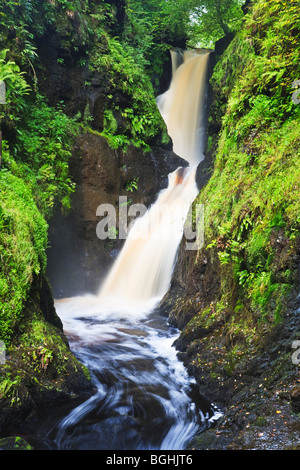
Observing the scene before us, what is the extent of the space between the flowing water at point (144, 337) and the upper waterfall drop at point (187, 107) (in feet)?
0.13

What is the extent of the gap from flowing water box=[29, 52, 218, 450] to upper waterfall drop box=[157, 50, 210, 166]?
39mm

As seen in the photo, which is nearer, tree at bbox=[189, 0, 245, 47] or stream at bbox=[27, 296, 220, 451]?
stream at bbox=[27, 296, 220, 451]

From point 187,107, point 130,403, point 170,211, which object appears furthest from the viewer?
point 187,107

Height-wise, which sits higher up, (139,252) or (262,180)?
(262,180)

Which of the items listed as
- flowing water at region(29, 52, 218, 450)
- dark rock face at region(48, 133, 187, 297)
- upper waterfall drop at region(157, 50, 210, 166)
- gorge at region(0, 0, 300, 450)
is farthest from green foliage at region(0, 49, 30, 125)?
upper waterfall drop at region(157, 50, 210, 166)

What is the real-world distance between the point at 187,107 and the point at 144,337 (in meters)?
10.4

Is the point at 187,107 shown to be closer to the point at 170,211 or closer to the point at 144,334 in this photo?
the point at 170,211

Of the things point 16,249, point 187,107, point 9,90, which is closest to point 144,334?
point 16,249

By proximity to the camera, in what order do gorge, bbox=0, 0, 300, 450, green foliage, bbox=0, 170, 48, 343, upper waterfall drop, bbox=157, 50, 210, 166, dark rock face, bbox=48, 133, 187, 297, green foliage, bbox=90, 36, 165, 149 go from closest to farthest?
1. gorge, bbox=0, 0, 300, 450
2. green foliage, bbox=0, 170, 48, 343
3. dark rock face, bbox=48, 133, 187, 297
4. green foliage, bbox=90, 36, 165, 149
5. upper waterfall drop, bbox=157, 50, 210, 166

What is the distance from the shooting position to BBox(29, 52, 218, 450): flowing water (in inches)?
161

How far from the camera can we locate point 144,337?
715 cm

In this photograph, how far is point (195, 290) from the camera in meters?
6.86

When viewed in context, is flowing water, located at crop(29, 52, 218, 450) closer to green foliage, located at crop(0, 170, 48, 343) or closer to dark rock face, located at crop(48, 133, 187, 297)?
dark rock face, located at crop(48, 133, 187, 297)

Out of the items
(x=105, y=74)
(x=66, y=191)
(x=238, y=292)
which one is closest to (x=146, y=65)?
(x=105, y=74)
